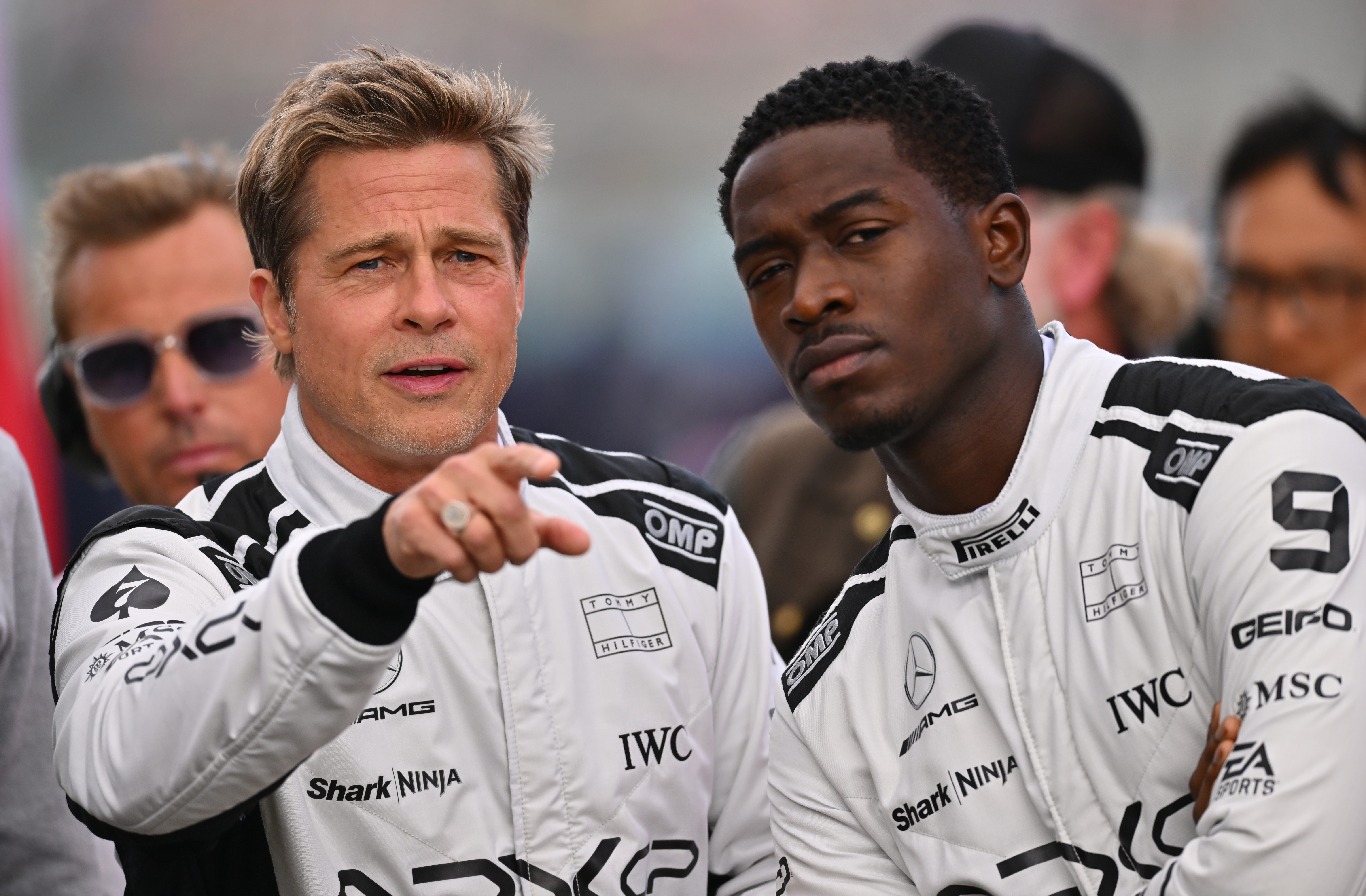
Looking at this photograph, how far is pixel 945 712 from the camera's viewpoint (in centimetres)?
242

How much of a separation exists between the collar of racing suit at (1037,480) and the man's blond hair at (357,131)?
3.35 feet

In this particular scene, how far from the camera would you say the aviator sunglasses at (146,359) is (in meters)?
3.93

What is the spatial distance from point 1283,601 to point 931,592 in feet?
2.18

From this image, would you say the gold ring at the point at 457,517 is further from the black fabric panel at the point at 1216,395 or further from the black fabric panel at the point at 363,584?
the black fabric panel at the point at 1216,395

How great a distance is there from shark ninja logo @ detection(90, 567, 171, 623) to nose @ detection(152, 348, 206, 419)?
162 centimetres

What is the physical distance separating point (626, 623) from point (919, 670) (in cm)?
57

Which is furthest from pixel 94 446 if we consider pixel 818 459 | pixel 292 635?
pixel 292 635

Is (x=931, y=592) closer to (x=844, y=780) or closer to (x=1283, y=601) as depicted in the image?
(x=844, y=780)

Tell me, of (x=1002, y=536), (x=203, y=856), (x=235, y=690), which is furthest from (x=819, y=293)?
(x=203, y=856)

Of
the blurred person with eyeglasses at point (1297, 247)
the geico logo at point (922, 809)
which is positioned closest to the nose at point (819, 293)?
the geico logo at point (922, 809)

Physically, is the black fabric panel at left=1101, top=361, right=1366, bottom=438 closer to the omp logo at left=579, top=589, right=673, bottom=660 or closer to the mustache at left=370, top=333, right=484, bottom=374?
the omp logo at left=579, top=589, right=673, bottom=660

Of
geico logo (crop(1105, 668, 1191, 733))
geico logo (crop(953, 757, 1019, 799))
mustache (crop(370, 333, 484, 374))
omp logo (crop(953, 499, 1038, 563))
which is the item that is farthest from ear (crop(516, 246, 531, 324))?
geico logo (crop(1105, 668, 1191, 733))

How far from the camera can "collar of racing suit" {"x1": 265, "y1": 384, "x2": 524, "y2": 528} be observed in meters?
2.69

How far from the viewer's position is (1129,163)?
491 centimetres
